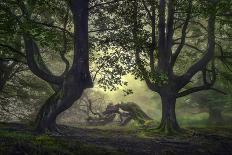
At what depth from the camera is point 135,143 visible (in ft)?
56.7

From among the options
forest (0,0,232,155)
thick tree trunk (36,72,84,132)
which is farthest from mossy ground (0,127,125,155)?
thick tree trunk (36,72,84,132)

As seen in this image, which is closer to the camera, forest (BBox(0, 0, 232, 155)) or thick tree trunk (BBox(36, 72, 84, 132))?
forest (BBox(0, 0, 232, 155))

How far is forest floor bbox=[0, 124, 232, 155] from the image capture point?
42.7 ft

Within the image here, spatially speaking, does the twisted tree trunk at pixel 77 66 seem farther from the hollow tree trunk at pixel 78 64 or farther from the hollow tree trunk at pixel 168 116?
the hollow tree trunk at pixel 168 116

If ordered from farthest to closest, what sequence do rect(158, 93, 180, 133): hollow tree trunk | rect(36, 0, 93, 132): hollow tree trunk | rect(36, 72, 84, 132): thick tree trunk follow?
rect(158, 93, 180, 133): hollow tree trunk → rect(36, 72, 84, 132): thick tree trunk → rect(36, 0, 93, 132): hollow tree trunk

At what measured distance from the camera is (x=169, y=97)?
21.9 meters

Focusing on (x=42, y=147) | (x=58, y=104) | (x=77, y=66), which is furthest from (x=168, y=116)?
(x=42, y=147)

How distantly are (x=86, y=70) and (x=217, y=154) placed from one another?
289 inches

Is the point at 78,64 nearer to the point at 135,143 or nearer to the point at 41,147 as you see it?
the point at 135,143

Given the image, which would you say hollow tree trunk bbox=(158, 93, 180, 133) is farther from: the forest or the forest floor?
the forest floor

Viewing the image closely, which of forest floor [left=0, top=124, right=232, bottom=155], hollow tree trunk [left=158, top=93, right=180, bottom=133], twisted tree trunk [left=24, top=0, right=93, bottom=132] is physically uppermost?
twisted tree trunk [left=24, top=0, right=93, bottom=132]

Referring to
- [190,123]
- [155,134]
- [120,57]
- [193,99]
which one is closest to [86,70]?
[120,57]

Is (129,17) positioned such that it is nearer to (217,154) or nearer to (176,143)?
(176,143)

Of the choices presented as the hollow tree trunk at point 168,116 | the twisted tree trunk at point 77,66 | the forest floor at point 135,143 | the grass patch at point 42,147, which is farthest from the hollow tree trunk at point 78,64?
the hollow tree trunk at point 168,116
